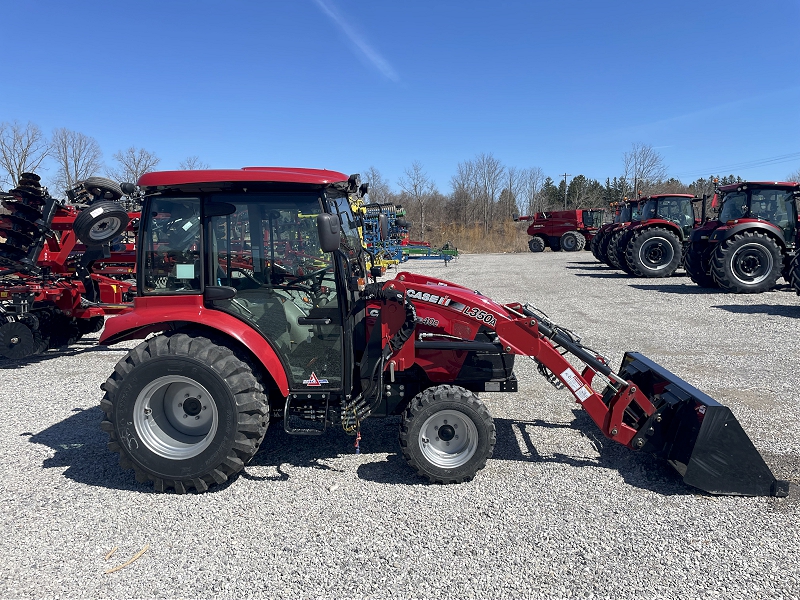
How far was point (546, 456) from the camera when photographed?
429 cm

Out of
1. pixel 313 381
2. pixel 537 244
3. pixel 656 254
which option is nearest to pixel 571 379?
pixel 313 381

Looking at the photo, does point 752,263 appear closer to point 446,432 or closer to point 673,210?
point 673,210

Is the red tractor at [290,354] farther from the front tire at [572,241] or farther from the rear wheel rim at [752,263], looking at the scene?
the front tire at [572,241]

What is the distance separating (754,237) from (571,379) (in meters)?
11.6

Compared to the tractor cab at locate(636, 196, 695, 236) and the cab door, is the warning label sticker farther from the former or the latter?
the tractor cab at locate(636, 196, 695, 236)

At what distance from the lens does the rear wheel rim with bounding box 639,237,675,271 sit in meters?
16.6

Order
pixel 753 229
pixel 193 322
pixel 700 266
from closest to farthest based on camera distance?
pixel 193 322, pixel 753 229, pixel 700 266

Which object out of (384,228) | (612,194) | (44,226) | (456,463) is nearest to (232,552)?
(456,463)

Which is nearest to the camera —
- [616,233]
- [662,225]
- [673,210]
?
[662,225]

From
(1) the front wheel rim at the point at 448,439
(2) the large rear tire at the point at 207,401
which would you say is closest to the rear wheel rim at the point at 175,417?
(2) the large rear tire at the point at 207,401

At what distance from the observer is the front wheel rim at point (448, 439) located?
3779 mm

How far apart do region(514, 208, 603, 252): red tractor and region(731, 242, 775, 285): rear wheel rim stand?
18.3 m

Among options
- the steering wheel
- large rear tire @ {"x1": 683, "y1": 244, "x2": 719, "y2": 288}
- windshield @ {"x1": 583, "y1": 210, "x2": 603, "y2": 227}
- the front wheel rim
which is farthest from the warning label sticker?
windshield @ {"x1": 583, "y1": 210, "x2": 603, "y2": 227}

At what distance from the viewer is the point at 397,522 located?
3.38m
